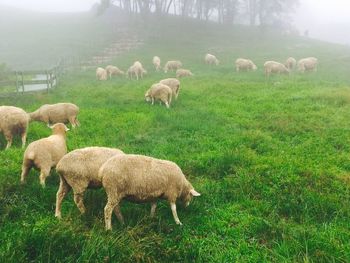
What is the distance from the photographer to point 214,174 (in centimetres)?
940

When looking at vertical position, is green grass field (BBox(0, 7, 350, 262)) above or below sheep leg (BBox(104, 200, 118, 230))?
below

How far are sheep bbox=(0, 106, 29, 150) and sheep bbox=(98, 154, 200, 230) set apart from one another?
5.30 m

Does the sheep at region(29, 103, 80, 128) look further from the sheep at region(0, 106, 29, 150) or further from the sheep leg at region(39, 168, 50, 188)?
the sheep leg at region(39, 168, 50, 188)

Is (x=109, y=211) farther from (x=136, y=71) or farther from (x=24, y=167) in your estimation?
(x=136, y=71)

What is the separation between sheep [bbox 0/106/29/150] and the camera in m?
10.9

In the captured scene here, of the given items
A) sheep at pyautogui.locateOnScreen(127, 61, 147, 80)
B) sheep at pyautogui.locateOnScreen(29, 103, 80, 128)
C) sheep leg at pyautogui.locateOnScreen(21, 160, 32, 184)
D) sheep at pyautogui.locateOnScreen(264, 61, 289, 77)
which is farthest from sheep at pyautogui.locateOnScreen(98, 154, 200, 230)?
A: sheep at pyautogui.locateOnScreen(264, 61, 289, 77)

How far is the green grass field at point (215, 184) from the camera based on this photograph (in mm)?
5977

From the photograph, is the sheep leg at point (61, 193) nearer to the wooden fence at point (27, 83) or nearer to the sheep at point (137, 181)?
the sheep at point (137, 181)

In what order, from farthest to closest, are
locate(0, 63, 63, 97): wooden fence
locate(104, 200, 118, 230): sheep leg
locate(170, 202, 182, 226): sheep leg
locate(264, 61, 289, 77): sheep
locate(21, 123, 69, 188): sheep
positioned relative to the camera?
locate(264, 61, 289, 77): sheep
locate(0, 63, 63, 97): wooden fence
locate(21, 123, 69, 188): sheep
locate(170, 202, 182, 226): sheep leg
locate(104, 200, 118, 230): sheep leg

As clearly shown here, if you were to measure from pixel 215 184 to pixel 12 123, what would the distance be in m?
6.28

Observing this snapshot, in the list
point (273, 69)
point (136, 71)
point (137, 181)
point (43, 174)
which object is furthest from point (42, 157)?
point (273, 69)

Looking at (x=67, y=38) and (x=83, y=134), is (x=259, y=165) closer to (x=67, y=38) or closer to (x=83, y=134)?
(x=83, y=134)

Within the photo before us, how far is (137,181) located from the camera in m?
6.67

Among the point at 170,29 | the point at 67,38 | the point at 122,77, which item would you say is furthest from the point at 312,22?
the point at 122,77
